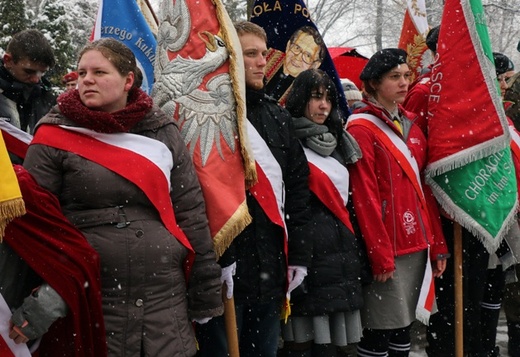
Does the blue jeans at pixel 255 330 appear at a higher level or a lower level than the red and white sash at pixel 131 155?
lower

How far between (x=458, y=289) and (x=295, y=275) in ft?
4.94

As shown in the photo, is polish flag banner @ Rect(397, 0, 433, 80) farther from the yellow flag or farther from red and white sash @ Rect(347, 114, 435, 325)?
the yellow flag

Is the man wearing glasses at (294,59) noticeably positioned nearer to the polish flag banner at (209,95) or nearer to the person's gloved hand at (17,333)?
the polish flag banner at (209,95)

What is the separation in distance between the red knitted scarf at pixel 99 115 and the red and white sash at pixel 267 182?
0.74 metres

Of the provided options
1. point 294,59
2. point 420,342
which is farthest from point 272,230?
point 420,342

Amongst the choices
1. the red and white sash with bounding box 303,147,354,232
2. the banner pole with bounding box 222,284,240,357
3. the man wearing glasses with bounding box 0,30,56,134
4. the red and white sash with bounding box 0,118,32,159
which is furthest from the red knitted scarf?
the red and white sash with bounding box 303,147,354,232

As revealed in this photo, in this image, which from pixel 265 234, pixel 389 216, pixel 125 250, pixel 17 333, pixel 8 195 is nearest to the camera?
pixel 8 195

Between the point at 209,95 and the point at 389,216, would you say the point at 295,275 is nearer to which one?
the point at 389,216

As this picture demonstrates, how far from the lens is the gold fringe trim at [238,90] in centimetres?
316

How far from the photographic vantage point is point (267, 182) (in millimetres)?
3361

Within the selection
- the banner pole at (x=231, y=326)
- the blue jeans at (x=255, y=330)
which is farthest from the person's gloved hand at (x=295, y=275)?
the banner pole at (x=231, y=326)

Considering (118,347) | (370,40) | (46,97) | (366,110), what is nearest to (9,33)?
(46,97)

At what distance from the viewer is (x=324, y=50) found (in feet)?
14.8

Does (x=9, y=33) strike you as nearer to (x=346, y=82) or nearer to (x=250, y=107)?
(x=346, y=82)
